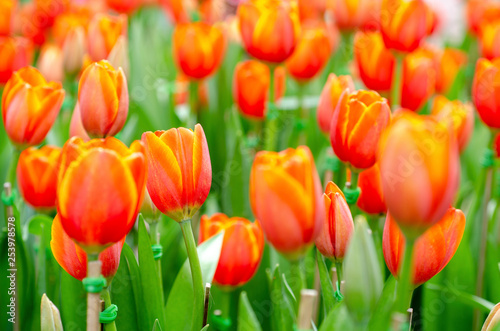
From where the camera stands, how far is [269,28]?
3.40 feet

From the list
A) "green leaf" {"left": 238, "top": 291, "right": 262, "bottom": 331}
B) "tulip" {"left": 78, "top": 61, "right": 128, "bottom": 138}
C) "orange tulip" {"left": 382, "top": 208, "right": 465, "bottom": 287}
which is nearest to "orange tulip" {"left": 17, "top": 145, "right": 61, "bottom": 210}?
"tulip" {"left": 78, "top": 61, "right": 128, "bottom": 138}

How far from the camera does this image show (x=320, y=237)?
0.62 m

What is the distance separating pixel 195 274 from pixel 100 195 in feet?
0.56

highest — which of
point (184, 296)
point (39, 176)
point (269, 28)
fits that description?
point (269, 28)

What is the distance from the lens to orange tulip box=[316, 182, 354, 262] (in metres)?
0.61

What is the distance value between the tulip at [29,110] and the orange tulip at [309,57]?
1.97 feet

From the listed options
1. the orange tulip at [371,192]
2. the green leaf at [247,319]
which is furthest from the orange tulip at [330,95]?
the green leaf at [247,319]

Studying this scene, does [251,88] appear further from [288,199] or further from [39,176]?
[288,199]

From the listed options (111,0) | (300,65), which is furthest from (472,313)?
(111,0)

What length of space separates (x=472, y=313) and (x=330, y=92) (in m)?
0.44

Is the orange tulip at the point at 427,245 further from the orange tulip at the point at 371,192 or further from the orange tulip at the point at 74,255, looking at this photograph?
the orange tulip at the point at 74,255

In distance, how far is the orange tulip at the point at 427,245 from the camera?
22.0 inches

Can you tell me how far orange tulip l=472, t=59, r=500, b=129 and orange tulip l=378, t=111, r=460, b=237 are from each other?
44 cm

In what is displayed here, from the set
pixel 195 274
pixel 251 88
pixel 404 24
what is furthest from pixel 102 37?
pixel 195 274
